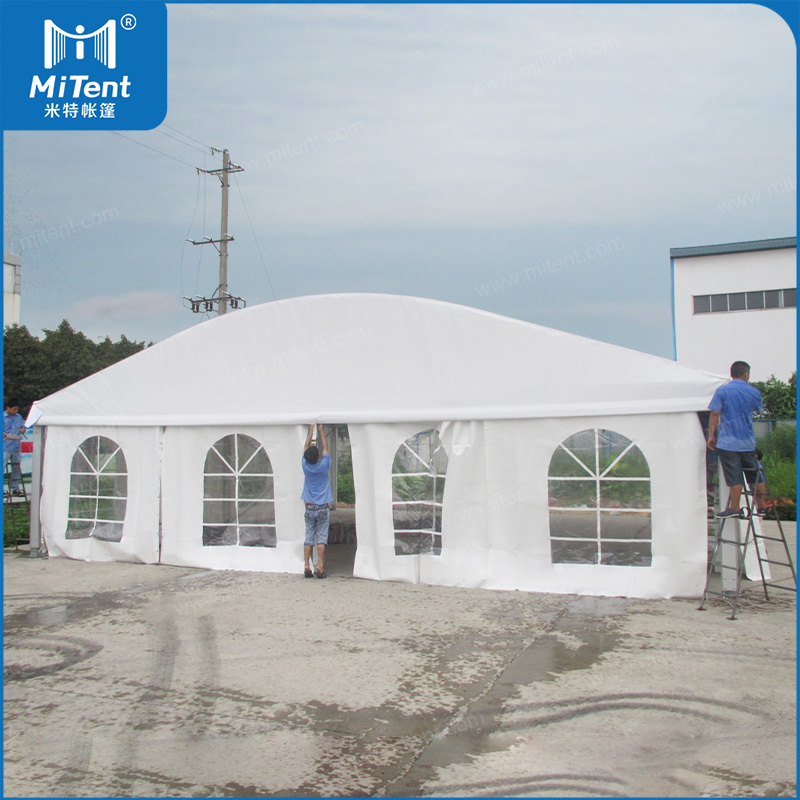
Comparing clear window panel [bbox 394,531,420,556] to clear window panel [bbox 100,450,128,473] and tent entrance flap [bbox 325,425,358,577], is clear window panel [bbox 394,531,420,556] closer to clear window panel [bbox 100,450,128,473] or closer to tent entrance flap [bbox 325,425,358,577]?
tent entrance flap [bbox 325,425,358,577]

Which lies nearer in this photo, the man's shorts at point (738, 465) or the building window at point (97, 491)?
the man's shorts at point (738, 465)

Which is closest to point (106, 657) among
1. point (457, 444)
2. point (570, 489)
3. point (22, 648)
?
point (22, 648)

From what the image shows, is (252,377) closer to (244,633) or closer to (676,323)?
(244,633)

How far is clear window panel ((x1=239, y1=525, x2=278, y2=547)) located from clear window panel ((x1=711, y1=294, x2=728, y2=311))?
2264cm

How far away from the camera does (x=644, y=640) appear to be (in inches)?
242

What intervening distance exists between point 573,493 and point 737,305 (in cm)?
2206

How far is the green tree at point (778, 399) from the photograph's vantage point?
2267 cm

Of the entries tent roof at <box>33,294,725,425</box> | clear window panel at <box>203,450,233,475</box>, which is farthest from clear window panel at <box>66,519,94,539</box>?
clear window panel at <box>203,450,233,475</box>

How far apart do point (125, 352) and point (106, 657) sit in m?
26.8

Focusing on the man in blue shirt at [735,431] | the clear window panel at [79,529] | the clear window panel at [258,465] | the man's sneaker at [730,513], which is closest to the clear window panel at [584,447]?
the man in blue shirt at [735,431]

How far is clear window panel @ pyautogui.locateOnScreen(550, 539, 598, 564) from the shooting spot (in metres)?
7.71

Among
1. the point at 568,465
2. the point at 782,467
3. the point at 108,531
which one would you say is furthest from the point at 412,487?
the point at 782,467

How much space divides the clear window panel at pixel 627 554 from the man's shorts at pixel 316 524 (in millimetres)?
3054

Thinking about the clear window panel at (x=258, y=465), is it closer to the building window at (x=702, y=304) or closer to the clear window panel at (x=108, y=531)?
the clear window panel at (x=108, y=531)
